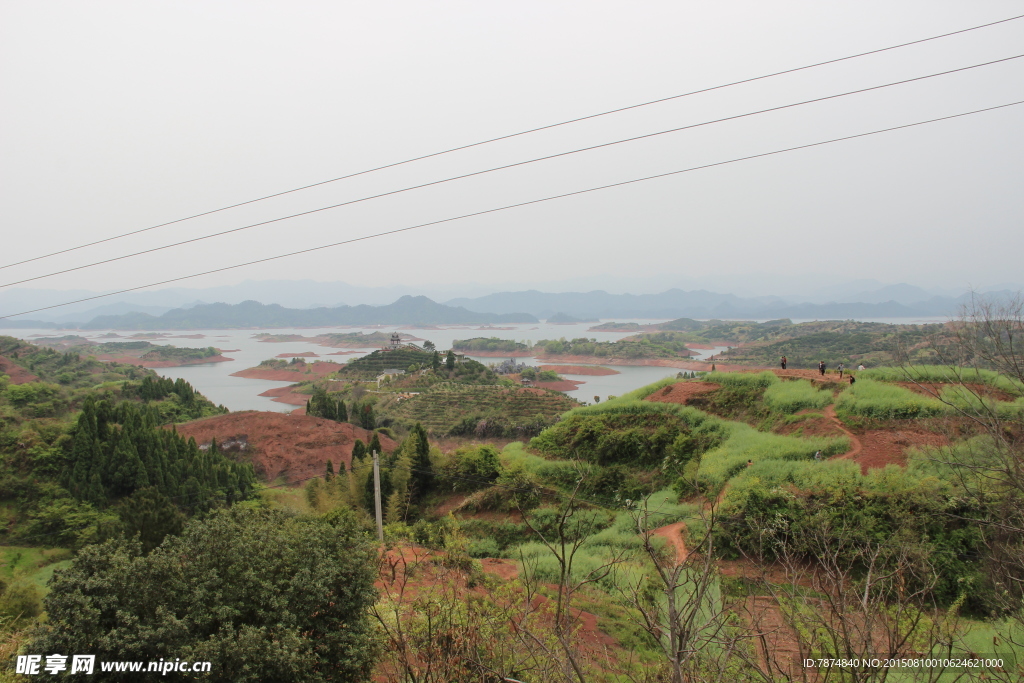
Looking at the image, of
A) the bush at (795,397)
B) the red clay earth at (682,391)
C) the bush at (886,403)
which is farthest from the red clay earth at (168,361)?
the bush at (886,403)

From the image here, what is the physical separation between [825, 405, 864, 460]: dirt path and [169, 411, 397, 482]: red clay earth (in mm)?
18403

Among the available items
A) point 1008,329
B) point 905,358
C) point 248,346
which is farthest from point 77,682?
point 248,346

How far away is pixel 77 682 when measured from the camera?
17.0ft

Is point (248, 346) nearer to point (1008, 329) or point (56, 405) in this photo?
point (56, 405)

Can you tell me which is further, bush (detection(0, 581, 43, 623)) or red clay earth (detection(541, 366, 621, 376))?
red clay earth (detection(541, 366, 621, 376))

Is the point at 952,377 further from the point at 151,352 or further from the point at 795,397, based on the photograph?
the point at 151,352

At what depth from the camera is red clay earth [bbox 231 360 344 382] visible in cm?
5684

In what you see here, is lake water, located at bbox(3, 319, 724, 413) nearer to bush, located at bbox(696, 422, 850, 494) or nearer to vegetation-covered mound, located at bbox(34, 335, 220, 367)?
vegetation-covered mound, located at bbox(34, 335, 220, 367)

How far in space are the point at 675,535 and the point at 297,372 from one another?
5439 centimetres

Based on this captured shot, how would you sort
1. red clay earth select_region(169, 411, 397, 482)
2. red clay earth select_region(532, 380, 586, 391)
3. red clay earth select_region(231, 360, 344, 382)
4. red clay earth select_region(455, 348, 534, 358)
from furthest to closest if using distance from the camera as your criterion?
1. red clay earth select_region(455, 348, 534, 358)
2. red clay earth select_region(231, 360, 344, 382)
3. red clay earth select_region(532, 380, 586, 391)
4. red clay earth select_region(169, 411, 397, 482)

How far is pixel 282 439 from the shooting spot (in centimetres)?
2712

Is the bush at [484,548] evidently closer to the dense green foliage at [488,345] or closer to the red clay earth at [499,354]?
the red clay earth at [499,354]

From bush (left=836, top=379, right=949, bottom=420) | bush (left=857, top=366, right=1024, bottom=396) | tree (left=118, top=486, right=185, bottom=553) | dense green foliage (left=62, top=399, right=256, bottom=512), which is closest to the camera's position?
bush (left=857, top=366, right=1024, bottom=396)

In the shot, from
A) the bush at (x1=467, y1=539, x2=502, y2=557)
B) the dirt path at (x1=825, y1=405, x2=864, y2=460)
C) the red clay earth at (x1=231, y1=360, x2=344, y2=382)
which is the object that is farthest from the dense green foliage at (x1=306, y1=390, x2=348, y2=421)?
the dirt path at (x1=825, y1=405, x2=864, y2=460)
